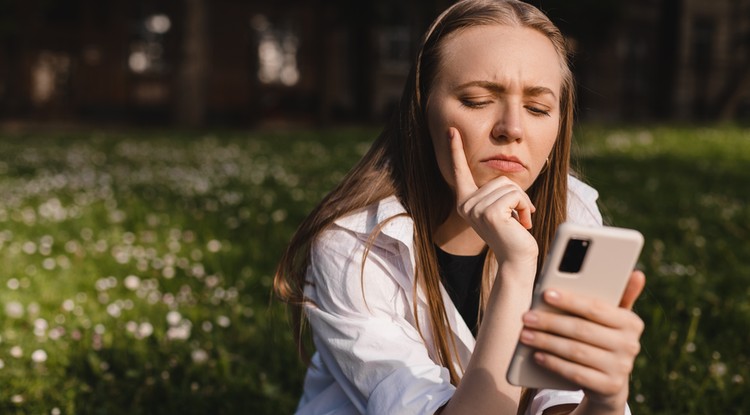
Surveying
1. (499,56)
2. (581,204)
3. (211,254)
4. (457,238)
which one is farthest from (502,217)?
(211,254)

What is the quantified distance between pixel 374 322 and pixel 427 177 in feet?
1.35

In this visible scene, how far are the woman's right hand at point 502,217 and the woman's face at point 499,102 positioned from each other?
120mm

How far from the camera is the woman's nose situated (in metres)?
1.69

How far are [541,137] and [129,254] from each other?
402 cm

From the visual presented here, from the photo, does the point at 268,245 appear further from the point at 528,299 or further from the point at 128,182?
the point at 528,299

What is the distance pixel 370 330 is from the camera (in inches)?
68.9

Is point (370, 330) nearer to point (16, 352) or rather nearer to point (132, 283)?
point (16, 352)

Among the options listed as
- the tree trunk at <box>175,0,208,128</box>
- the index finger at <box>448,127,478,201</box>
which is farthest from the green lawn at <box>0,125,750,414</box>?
the tree trunk at <box>175,0,208,128</box>

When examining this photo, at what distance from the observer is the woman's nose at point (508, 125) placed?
169 cm

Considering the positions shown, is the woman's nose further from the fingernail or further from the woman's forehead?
the fingernail

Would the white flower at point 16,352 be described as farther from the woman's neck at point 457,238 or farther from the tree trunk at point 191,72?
the tree trunk at point 191,72

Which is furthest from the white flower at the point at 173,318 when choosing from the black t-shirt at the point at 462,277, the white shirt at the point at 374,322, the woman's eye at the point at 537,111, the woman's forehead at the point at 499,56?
the woman's eye at the point at 537,111

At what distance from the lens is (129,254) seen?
5207 mm

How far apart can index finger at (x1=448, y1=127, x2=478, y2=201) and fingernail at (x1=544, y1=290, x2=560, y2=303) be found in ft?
1.50
